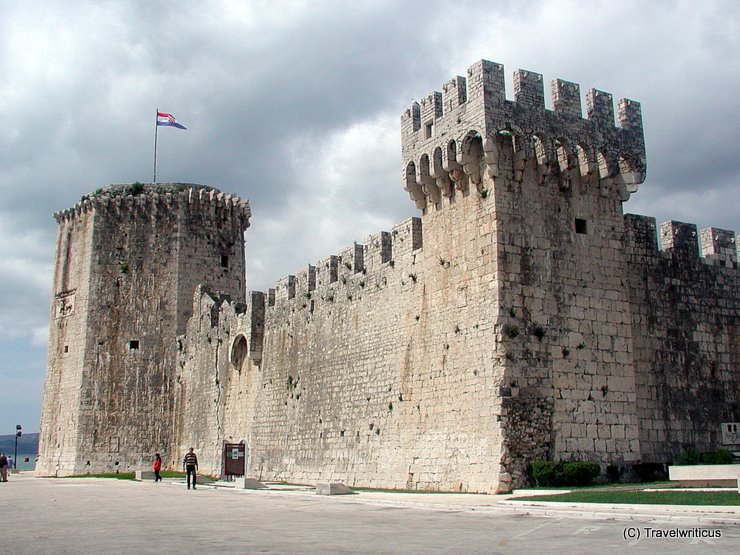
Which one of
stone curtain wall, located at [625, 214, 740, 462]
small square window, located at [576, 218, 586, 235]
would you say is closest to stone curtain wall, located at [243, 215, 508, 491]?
small square window, located at [576, 218, 586, 235]

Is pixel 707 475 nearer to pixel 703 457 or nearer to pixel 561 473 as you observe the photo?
pixel 561 473

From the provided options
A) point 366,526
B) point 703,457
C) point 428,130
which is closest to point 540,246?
point 428,130

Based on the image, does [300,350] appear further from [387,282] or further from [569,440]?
[569,440]

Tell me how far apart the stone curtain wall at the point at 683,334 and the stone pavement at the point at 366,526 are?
578cm

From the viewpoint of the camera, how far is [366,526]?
10.9 m

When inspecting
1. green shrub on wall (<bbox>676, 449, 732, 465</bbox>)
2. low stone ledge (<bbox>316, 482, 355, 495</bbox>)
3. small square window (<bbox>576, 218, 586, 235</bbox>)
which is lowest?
low stone ledge (<bbox>316, 482, 355, 495</bbox>)

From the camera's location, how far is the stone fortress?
17.3 metres

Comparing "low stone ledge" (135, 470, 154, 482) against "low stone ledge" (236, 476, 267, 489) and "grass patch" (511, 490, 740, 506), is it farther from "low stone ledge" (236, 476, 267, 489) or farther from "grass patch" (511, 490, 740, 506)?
"grass patch" (511, 490, 740, 506)

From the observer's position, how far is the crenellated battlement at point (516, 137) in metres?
18.0

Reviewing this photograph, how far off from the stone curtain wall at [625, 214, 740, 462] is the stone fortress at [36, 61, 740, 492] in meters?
0.04

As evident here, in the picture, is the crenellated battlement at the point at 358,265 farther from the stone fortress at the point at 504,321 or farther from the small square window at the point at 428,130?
the small square window at the point at 428,130

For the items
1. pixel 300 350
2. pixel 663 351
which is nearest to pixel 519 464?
pixel 663 351

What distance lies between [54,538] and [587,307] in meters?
12.2

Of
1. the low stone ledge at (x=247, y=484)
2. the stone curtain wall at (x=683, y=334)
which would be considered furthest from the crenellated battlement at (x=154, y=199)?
the stone curtain wall at (x=683, y=334)
